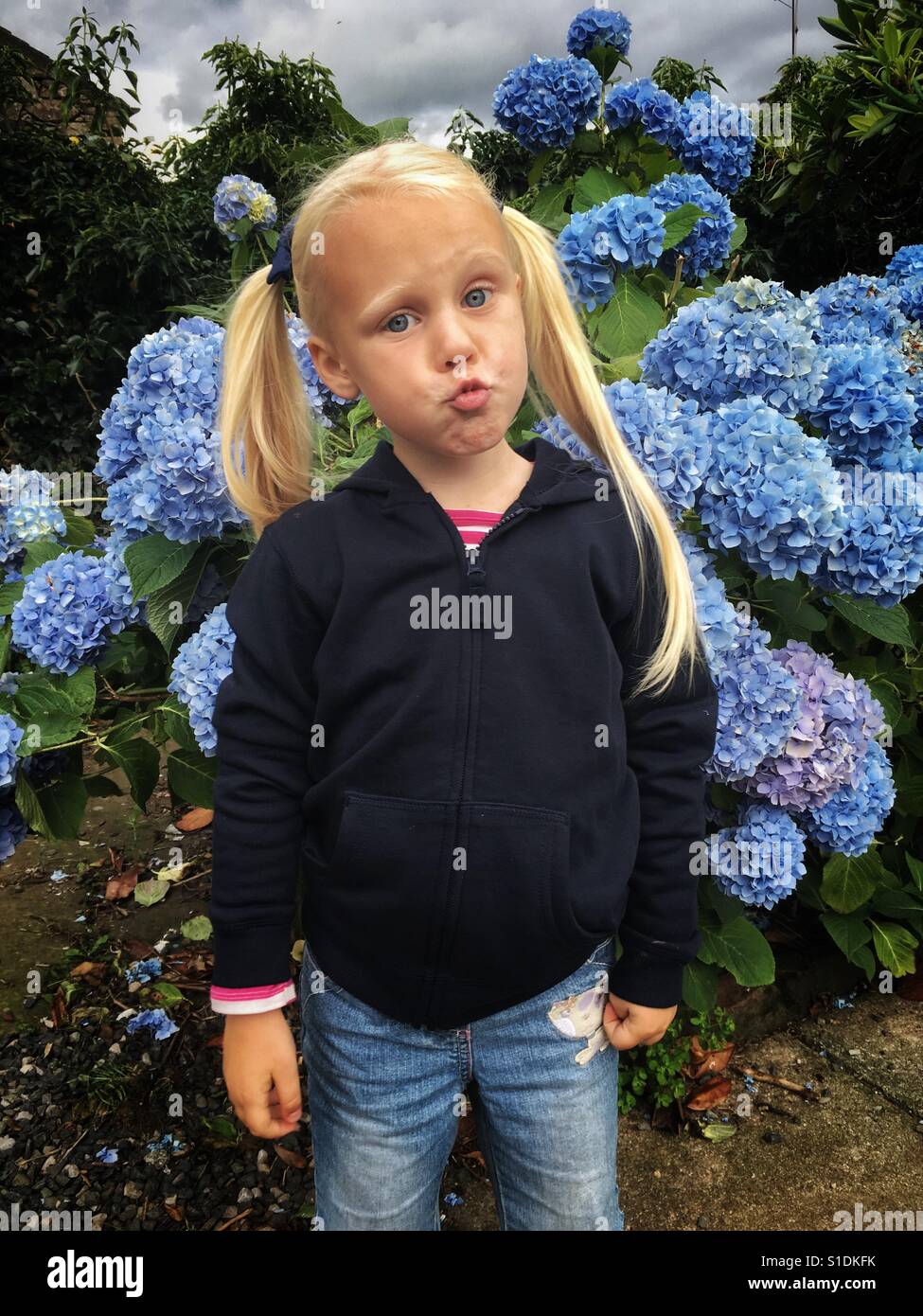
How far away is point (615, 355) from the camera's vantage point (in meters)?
1.88

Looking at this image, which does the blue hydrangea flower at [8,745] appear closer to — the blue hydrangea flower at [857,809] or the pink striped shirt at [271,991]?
the pink striped shirt at [271,991]

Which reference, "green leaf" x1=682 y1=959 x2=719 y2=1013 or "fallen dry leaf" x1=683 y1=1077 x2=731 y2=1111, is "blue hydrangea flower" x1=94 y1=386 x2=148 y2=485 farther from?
"fallen dry leaf" x1=683 y1=1077 x2=731 y2=1111

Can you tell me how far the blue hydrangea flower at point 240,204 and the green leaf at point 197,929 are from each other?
1738mm

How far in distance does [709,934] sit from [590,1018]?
2.07 ft

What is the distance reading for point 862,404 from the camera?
1.74 metres

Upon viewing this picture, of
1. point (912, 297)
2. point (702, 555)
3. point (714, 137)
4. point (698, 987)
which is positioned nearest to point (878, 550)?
point (702, 555)

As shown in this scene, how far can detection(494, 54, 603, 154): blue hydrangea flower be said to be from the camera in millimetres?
2328

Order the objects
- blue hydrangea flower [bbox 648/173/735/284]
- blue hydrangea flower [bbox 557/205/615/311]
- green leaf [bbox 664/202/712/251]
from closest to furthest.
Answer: blue hydrangea flower [bbox 557/205/615/311], green leaf [bbox 664/202/712/251], blue hydrangea flower [bbox 648/173/735/284]

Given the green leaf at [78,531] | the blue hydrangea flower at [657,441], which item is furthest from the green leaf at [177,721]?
the blue hydrangea flower at [657,441]

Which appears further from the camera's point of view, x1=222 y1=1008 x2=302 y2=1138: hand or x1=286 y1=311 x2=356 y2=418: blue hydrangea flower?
x1=286 y1=311 x2=356 y2=418: blue hydrangea flower

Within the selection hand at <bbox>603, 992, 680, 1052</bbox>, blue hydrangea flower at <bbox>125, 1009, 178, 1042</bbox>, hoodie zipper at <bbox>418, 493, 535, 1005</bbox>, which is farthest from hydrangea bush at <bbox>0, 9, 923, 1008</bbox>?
blue hydrangea flower at <bbox>125, 1009, 178, 1042</bbox>

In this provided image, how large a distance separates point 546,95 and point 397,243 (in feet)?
5.05

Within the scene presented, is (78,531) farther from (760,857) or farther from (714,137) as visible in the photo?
(714,137)

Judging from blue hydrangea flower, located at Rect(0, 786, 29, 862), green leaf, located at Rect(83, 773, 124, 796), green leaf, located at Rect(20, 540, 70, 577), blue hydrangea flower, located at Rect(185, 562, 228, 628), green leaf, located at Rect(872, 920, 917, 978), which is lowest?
green leaf, located at Rect(872, 920, 917, 978)
